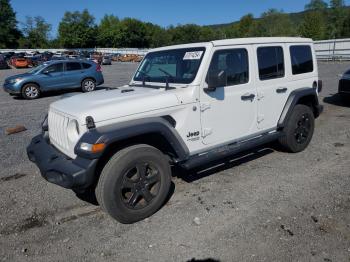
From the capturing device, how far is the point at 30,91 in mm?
14375

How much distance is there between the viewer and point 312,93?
19.5ft

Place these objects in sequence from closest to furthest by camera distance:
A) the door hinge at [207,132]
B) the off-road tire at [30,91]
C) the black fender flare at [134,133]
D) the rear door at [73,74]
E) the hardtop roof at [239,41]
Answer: the black fender flare at [134,133], the door hinge at [207,132], the hardtop roof at [239,41], the off-road tire at [30,91], the rear door at [73,74]

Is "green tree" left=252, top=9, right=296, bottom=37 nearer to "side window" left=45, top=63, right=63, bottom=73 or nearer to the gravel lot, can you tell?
"side window" left=45, top=63, right=63, bottom=73

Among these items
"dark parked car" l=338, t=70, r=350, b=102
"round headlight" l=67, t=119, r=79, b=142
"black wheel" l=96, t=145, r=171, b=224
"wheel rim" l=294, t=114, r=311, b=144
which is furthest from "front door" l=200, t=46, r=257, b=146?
"dark parked car" l=338, t=70, r=350, b=102

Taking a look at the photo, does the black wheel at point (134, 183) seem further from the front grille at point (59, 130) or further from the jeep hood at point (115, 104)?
the front grille at point (59, 130)

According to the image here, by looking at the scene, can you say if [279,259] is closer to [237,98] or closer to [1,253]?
[237,98]

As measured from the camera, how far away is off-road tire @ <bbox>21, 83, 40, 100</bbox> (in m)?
14.2

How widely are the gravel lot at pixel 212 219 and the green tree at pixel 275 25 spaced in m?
71.6

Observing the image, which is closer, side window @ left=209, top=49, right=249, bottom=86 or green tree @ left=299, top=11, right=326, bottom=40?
side window @ left=209, top=49, right=249, bottom=86

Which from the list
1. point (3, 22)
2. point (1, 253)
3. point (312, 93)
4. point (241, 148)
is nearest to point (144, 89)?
point (241, 148)

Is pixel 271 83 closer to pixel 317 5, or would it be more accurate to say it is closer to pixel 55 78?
pixel 55 78

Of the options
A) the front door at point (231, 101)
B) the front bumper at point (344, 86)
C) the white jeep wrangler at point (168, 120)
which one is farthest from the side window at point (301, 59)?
the front bumper at point (344, 86)

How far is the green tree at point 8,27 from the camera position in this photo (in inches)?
3964

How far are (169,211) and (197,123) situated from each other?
3.81 feet
